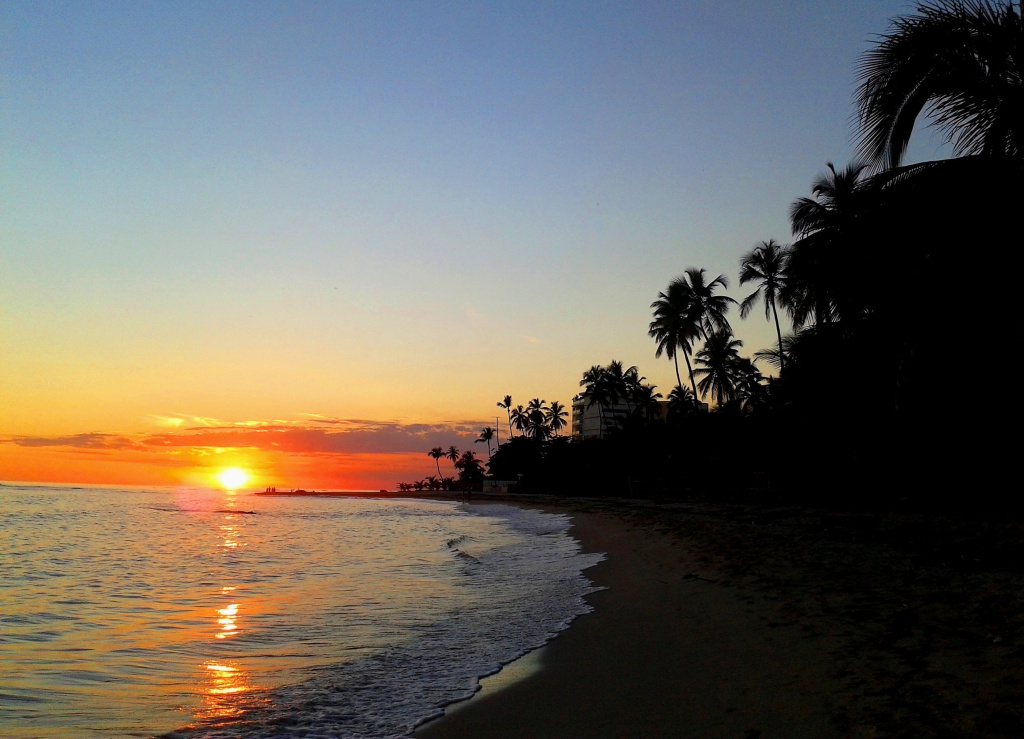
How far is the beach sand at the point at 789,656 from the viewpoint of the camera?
4.16 metres

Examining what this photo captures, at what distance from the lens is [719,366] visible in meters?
51.5

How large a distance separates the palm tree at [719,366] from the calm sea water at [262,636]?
36065mm

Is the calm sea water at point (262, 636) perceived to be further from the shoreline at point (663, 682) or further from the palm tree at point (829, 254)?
the palm tree at point (829, 254)

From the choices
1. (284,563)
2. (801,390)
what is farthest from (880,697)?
(801,390)

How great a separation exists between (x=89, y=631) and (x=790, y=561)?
9.66 meters

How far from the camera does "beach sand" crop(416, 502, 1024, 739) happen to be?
4.16 m

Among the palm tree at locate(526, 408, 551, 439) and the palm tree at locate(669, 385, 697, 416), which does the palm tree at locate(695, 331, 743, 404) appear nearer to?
the palm tree at locate(669, 385, 697, 416)

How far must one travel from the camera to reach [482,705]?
548 centimetres

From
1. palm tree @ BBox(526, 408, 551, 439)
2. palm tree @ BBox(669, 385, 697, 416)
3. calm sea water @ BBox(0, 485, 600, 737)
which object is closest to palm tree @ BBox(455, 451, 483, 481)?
palm tree @ BBox(526, 408, 551, 439)

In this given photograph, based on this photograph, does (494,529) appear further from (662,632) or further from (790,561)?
(662,632)

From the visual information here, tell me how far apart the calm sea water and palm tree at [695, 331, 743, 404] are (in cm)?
3606

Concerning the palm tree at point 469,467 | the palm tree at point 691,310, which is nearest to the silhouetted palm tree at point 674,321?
the palm tree at point 691,310

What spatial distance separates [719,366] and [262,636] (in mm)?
46980

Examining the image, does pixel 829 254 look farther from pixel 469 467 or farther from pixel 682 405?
→ pixel 469 467
